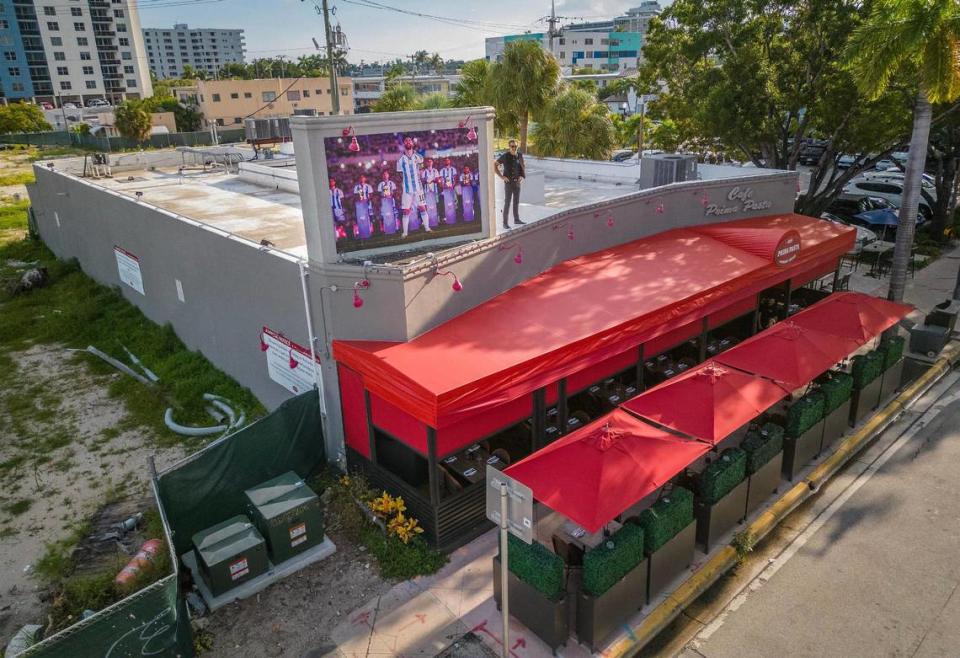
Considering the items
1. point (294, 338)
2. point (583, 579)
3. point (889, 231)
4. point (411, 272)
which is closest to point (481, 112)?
point (411, 272)

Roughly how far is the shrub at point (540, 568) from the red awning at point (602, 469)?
1.81ft

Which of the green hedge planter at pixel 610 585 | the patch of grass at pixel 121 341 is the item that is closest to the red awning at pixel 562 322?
the green hedge planter at pixel 610 585

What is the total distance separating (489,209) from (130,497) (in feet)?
27.2

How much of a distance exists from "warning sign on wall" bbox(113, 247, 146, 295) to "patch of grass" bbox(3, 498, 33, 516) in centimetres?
851

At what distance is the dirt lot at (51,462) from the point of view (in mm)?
10500

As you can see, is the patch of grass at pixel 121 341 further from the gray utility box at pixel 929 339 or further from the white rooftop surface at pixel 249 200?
the gray utility box at pixel 929 339

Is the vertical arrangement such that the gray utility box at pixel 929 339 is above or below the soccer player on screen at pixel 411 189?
below

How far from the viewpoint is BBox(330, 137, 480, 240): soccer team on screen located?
408 inches

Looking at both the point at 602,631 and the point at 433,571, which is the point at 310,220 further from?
the point at 602,631

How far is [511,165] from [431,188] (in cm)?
198

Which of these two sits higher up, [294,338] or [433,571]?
[294,338]

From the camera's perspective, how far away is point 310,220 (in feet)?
33.5

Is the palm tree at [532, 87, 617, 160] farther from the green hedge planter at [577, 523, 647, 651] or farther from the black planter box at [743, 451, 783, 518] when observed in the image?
the green hedge planter at [577, 523, 647, 651]

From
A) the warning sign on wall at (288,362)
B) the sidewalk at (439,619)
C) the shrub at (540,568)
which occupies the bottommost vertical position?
the sidewalk at (439,619)
